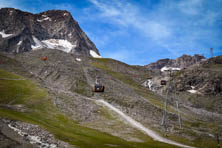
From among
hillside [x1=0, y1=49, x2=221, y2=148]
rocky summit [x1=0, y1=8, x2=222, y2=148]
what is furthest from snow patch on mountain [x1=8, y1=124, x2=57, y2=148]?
hillside [x1=0, y1=49, x2=221, y2=148]

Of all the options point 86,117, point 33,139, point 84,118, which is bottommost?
point 84,118

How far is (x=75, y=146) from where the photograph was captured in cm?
3156

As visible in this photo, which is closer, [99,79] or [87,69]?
[99,79]

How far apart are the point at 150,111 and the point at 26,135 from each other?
259 ft

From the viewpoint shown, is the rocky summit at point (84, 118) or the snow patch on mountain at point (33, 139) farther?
the rocky summit at point (84, 118)

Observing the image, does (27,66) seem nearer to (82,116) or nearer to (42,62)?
(42,62)

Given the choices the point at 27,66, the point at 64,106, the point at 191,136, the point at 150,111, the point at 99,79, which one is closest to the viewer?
the point at 191,136

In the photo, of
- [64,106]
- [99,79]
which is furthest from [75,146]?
[99,79]

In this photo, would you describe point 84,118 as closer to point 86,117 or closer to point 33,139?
point 86,117

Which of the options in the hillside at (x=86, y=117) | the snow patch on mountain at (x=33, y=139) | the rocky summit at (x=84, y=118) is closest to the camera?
the snow patch on mountain at (x=33, y=139)

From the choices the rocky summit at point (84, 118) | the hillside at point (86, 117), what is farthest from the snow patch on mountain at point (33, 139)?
the hillside at point (86, 117)

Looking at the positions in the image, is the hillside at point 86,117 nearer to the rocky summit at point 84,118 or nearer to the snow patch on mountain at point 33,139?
the rocky summit at point 84,118

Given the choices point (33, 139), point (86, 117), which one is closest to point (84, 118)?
point (86, 117)

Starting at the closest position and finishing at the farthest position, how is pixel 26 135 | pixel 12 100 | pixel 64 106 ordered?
pixel 26 135 → pixel 12 100 → pixel 64 106
